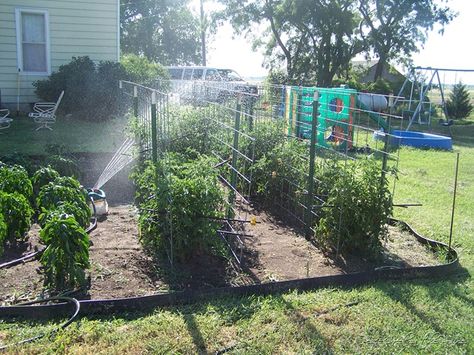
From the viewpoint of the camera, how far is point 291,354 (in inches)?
119

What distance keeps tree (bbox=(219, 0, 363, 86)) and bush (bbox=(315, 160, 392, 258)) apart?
21.7 m

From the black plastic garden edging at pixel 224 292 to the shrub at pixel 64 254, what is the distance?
0.30 meters

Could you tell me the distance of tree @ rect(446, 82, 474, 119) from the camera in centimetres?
2262

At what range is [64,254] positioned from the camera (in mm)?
3555

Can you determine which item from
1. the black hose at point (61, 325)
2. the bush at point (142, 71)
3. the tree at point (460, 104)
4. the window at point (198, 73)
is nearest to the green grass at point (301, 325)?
the black hose at point (61, 325)

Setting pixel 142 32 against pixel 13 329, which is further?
pixel 142 32

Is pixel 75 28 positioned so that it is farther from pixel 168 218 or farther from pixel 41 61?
pixel 168 218

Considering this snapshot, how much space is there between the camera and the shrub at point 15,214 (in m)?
4.31

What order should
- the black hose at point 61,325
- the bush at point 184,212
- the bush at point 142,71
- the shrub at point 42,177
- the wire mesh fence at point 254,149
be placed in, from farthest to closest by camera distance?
the bush at point 142,71 < the shrub at point 42,177 < the wire mesh fence at point 254,149 < the bush at point 184,212 < the black hose at point 61,325

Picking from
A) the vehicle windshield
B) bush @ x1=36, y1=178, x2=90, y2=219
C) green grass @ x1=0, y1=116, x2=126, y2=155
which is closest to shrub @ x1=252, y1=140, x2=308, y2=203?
bush @ x1=36, y1=178, x2=90, y2=219

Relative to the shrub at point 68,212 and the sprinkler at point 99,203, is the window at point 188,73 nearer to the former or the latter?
the sprinkler at point 99,203

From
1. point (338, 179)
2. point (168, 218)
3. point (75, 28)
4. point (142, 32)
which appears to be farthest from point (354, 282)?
point (142, 32)

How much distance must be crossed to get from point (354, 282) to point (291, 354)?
1200 mm

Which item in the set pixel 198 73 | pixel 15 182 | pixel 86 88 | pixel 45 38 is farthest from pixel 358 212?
pixel 198 73
